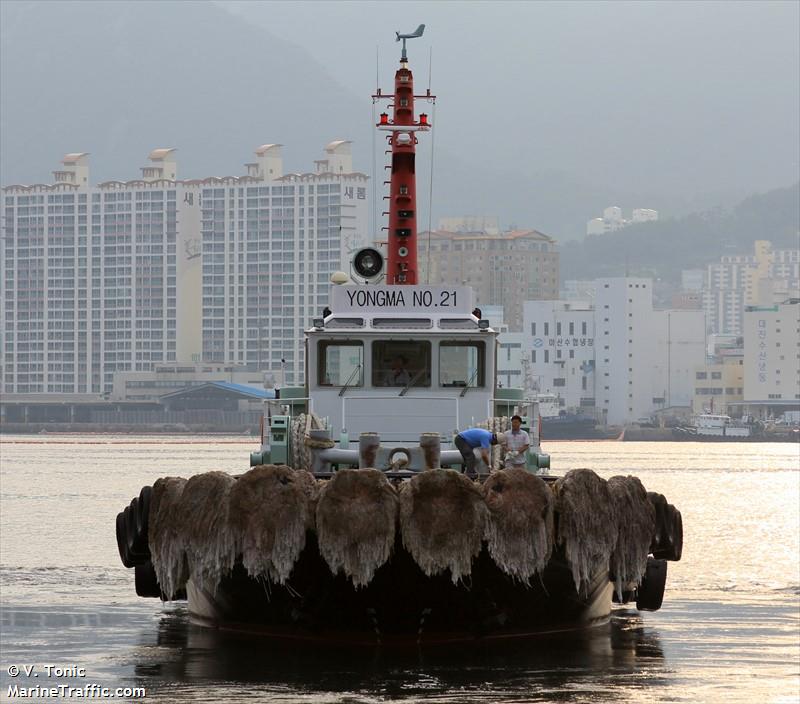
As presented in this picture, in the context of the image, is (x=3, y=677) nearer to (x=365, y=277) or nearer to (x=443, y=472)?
(x=443, y=472)

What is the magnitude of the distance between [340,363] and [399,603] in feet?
20.6

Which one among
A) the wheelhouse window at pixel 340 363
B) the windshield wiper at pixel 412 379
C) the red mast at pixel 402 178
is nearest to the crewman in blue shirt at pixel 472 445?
the windshield wiper at pixel 412 379

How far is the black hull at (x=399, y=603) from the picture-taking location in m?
22.3

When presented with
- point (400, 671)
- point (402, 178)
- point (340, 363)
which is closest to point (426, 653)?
point (400, 671)

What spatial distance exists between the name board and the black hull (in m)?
6.00

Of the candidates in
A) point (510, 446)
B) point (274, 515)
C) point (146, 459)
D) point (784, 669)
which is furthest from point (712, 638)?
point (146, 459)

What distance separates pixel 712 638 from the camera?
27922 mm

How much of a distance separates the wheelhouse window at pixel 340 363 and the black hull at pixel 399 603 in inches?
201

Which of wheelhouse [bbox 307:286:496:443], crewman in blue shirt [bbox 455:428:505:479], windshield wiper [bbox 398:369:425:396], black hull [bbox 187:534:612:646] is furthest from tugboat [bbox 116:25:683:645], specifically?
windshield wiper [bbox 398:369:425:396]

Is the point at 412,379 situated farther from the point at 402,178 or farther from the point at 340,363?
the point at 402,178

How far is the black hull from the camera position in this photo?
2231 cm

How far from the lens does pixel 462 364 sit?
2784 cm

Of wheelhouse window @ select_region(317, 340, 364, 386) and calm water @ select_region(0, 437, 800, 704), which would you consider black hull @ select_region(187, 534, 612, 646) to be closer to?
calm water @ select_region(0, 437, 800, 704)

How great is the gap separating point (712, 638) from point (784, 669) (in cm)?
Answer: 355
